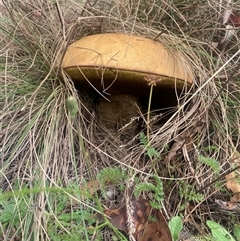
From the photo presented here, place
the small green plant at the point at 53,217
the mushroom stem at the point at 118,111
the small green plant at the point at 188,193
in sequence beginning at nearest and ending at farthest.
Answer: the small green plant at the point at 53,217 < the small green plant at the point at 188,193 < the mushroom stem at the point at 118,111

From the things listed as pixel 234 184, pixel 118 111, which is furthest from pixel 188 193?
pixel 118 111

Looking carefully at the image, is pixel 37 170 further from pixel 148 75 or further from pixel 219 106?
pixel 219 106

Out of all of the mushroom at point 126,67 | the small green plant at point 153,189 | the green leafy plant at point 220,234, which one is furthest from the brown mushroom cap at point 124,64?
the green leafy plant at point 220,234

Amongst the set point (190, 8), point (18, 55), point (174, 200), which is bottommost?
point (174, 200)

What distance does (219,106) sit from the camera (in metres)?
1.23

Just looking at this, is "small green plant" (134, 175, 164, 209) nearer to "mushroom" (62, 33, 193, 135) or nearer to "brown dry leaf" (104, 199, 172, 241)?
"brown dry leaf" (104, 199, 172, 241)

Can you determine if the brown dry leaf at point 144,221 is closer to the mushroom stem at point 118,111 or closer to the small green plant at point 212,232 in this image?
the small green plant at point 212,232

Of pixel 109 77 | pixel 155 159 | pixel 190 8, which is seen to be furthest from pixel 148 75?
pixel 190 8

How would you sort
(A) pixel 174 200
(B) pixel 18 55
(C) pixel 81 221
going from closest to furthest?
(C) pixel 81 221
(A) pixel 174 200
(B) pixel 18 55

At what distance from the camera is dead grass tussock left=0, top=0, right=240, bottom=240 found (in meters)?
1.06

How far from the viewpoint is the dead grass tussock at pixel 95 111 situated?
106 cm

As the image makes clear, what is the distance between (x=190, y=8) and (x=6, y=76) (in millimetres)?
593

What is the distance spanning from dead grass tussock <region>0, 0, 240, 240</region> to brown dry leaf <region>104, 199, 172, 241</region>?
0.28 ft

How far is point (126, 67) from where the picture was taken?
0.95 m
